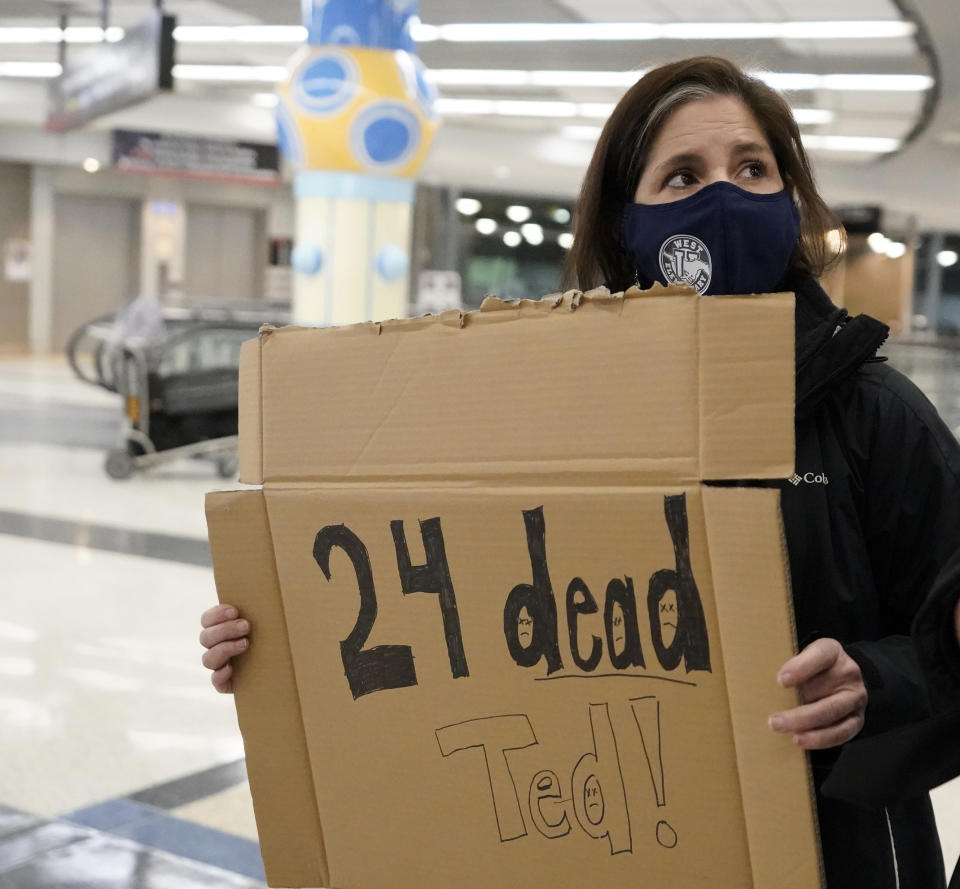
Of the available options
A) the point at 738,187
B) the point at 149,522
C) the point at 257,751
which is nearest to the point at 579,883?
the point at 257,751

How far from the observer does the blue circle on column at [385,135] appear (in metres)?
6.77

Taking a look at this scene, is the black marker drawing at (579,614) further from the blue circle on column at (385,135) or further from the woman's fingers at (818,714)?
the blue circle on column at (385,135)

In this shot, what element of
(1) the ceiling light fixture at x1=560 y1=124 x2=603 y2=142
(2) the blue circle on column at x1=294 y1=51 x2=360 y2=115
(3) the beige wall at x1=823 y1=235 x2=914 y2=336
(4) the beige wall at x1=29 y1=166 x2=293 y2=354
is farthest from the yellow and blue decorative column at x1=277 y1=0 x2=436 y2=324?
(4) the beige wall at x1=29 y1=166 x2=293 y2=354

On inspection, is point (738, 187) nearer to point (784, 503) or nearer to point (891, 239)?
point (784, 503)

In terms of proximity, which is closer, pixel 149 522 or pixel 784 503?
pixel 784 503

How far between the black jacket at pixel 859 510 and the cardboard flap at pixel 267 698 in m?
0.47

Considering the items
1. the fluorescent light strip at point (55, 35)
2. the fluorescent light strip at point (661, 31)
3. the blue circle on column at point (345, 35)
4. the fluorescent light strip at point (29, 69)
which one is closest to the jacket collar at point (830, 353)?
the blue circle on column at point (345, 35)

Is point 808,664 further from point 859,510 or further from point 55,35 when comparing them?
point 55,35

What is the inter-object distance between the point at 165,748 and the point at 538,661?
2400 millimetres

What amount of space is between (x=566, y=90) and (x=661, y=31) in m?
3.48

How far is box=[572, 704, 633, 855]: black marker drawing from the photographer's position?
3.37 feet

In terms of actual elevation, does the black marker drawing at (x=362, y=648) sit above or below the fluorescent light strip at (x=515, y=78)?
below

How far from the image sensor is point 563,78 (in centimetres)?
1244

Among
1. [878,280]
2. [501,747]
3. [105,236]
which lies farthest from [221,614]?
[878,280]
